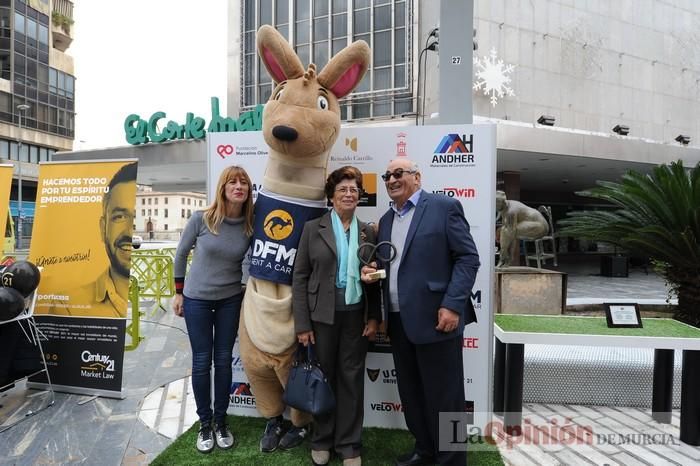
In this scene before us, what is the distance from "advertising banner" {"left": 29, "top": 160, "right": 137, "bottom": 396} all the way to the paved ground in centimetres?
30

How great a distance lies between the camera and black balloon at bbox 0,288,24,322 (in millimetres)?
3318

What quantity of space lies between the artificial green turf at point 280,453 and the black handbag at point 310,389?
50cm

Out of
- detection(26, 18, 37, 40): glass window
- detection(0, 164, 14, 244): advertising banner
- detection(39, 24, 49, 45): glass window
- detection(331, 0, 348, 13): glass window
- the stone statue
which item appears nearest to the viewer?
detection(0, 164, 14, 244): advertising banner

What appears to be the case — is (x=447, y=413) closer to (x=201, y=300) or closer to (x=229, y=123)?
(x=201, y=300)

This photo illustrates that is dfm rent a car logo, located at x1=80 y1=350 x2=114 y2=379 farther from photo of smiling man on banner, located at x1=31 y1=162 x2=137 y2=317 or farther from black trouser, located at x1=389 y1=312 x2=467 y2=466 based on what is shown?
black trouser, located at x1=389 y1=312 x2=467 y2=466

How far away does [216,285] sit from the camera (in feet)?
9.34

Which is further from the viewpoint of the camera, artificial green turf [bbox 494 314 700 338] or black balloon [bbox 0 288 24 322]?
black balloon [bbox 0 288 24 322]

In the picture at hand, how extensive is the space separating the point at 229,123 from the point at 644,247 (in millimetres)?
14503

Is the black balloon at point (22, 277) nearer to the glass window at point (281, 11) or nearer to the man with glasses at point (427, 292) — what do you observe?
the man with glasses at point (427, 292)

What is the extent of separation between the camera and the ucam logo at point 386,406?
3.28 meters

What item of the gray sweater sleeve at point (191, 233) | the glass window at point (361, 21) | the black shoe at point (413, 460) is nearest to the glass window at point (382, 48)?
the glass window at point (361, 21)

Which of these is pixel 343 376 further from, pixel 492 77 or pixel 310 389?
pixel 492 77

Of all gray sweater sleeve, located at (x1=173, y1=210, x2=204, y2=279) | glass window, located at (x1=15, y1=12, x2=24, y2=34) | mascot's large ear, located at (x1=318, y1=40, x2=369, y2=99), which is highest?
glass window, located at (x1=15, y1=12, x2=24, y2=34)

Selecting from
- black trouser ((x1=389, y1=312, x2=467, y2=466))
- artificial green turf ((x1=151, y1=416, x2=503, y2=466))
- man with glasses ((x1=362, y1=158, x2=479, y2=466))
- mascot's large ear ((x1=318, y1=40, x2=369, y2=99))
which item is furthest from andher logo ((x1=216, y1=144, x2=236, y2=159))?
artificial green turf ((x1=151, y1=416, x2=503, y2=466))
